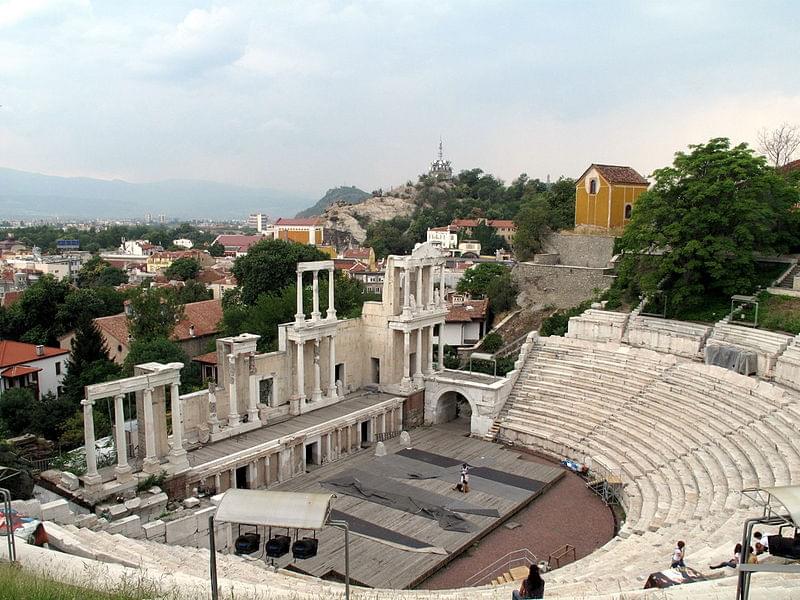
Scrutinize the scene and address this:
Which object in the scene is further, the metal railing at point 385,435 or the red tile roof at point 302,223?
the red tile roof at point 302,223

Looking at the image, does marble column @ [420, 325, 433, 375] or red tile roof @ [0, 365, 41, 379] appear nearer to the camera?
marble column @ [420, 325, 433, 375]

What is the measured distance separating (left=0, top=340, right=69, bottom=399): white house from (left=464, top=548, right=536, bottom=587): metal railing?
2722 cm

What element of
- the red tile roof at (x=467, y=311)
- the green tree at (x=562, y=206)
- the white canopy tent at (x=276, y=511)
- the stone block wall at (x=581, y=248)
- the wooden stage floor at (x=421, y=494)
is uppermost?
the green tree at (x=562, y=206)

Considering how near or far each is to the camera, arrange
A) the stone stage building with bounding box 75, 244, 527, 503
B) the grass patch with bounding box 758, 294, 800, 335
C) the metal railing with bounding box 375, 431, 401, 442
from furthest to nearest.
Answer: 1. the metal railing with bounding box 375, 431, 401, 442
2. the grass patch with bounding box 758, 294, 800, 335
3. the stone stage building with bounding box 75, 244, 527, 503

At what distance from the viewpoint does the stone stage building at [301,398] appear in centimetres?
2003

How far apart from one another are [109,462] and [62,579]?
35.9ft

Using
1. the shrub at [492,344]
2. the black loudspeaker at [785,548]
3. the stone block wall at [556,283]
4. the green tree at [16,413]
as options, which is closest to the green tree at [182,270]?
the stone block wall at [556,283]

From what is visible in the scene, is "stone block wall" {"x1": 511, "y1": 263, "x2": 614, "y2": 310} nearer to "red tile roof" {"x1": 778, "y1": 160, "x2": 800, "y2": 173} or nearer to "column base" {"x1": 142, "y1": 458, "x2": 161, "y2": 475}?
"red tile roof" {"x1": 778, "y1": 160, "x2": 800, "y2": 173}

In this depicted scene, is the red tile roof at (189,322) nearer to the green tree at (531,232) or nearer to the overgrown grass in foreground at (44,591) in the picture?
the green tree at (531,232)

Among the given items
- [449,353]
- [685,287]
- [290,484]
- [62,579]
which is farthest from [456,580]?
[449,353]

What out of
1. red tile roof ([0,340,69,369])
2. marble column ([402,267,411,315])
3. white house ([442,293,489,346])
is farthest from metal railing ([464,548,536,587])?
red tile roof ([0,340,69,369])

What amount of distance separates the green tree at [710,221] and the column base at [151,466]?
2223 cm

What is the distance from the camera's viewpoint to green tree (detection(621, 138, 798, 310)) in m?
29.0

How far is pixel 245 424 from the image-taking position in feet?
80.6
